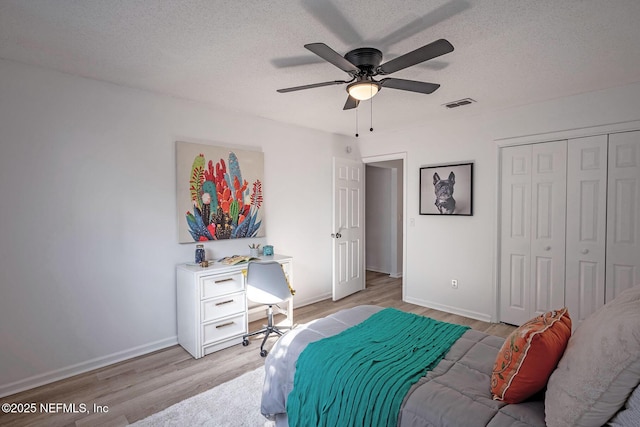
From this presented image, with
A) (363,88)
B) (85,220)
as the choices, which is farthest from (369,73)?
(85,220)

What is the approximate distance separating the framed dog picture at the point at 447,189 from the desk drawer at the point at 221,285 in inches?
102

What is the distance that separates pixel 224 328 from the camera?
124 inches

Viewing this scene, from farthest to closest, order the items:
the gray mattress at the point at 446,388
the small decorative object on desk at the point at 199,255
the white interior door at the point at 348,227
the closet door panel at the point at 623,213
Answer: the white interior door at the point at 348,227
the small decorative object on desk at the point at 199,255
the closet door panel at the point at 623,213
the gray mattress at the point at 446,388

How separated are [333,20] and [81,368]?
3317mm

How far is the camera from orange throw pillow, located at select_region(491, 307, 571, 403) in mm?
1286

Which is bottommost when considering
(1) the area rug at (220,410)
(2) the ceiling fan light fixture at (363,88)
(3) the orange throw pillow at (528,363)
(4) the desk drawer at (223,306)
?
(1) the area rug at (220,410)

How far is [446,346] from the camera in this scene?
1.84m

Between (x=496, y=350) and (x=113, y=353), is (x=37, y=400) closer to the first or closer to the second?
(x=113, y=353)

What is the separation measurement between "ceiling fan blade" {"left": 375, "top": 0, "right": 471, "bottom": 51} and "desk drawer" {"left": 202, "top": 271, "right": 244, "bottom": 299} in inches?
95.2

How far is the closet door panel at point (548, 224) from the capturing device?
330 centimetres

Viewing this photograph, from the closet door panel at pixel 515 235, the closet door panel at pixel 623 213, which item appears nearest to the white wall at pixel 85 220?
the closet door panel at pixel 515 235

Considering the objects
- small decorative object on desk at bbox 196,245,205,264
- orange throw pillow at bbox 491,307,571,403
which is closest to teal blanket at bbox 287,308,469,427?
orange throw pillow at bbox 491,307,571,403

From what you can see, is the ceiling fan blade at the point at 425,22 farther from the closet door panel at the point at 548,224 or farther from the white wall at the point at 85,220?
the closet door panel at the point at 548,224

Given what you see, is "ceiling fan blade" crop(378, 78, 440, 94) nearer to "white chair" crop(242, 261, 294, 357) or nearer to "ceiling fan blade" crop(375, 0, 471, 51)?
"ceiling fan blade" crop(375, 0, 471, 51)
